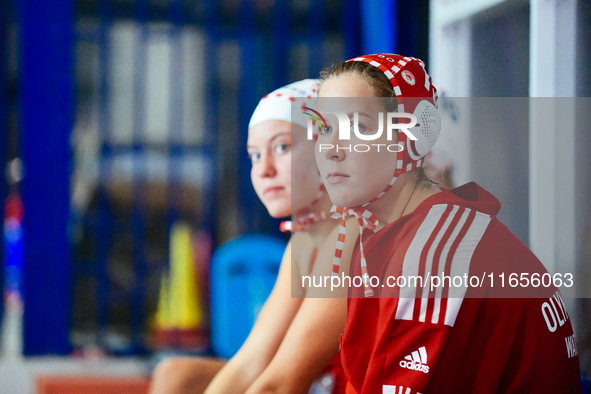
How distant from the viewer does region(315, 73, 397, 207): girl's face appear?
65cm

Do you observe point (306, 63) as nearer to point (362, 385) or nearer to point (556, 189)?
point (556, 189)

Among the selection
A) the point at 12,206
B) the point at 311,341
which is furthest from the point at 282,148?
the point at 12,206

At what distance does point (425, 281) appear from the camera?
0.61 meters

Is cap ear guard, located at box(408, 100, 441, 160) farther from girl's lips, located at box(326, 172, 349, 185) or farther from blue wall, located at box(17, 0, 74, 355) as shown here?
blue wall, located at box(17, 0, 74, 355)

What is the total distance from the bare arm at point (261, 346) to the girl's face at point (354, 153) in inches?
9.9

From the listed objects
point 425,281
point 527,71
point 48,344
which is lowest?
point 48,344

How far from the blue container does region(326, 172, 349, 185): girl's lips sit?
80 centimetres

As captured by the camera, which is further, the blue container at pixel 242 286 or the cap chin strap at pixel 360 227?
the blue container at pixel 242 286

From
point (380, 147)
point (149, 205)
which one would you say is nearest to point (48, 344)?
point (149, 205)

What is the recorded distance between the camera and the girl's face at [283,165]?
795mm

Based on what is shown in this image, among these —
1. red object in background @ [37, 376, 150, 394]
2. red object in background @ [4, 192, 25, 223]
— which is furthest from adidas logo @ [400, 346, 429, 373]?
red object in background @ [4, 192, 25, 223]

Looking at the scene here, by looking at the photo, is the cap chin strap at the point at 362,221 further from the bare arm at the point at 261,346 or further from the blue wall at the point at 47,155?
the blue wall at the point at 47,155

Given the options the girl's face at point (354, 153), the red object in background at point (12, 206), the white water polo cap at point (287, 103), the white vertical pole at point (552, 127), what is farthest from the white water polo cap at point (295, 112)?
the red object in background at point (12, 206)

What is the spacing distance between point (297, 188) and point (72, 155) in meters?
1.86
